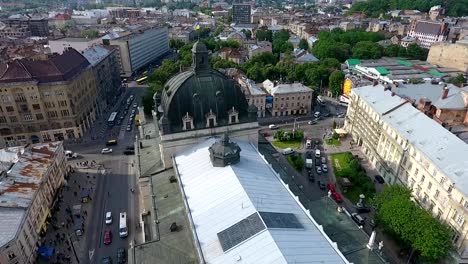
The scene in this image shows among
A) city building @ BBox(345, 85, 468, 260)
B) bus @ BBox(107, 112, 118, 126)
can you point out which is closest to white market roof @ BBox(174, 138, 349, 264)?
city building @ BBox(345, 85, 468, 260)

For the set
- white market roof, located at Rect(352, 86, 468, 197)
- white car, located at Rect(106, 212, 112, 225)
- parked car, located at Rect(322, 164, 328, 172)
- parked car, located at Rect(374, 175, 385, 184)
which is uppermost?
white market roof, located at Rect(352, 86, 468, 197)

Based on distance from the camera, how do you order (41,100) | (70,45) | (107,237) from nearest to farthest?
(107,237) < (41,100) < (70,45)

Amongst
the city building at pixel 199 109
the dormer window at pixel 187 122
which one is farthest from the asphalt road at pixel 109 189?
the dormer window at pixel 187 122

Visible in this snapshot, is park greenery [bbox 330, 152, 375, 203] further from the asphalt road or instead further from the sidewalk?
the sidewalk

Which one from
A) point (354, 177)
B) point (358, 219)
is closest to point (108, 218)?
point (358, 219)

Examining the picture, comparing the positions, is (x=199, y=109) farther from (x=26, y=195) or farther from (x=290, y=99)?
(x=290, y=99)

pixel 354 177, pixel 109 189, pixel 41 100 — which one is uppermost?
Result: pixel 41 100

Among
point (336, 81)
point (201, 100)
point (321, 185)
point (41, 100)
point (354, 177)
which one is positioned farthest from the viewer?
point (336, 81)
